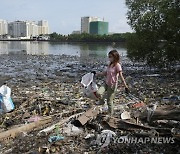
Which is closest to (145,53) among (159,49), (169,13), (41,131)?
(159,49)

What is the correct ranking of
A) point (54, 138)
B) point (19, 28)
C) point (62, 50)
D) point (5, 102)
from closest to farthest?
point (54, 138), point (5, 102), point (62, 50), point (19, 28)

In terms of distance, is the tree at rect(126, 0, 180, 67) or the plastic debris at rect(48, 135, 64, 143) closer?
the plastic debris at rect(48, 135, 64, 143)

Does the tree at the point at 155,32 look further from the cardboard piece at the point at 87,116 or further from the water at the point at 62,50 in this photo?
the water at the point at 62,50

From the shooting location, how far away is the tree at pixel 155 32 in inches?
673

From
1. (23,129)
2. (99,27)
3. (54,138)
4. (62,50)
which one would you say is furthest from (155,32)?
(99,27)

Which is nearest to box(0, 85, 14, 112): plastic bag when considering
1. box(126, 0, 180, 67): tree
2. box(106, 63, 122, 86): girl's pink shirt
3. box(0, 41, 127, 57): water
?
box(106, 63, 122, 86): girl's pink shirt

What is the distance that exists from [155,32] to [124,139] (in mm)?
14699

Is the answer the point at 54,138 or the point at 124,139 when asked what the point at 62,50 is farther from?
the point at 124,139

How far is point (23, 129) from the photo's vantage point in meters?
5.86

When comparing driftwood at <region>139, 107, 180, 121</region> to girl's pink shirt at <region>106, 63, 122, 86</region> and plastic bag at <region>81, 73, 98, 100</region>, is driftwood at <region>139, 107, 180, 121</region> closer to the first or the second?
girl's pink shirt at <region>106, 63, 122, 86</region>

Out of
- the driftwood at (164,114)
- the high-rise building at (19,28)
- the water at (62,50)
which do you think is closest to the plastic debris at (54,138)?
the driftwood at (164,114)

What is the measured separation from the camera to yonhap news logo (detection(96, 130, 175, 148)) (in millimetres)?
4617

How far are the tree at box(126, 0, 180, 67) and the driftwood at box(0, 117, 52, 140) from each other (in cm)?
1239

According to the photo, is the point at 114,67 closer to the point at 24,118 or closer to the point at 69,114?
the point at 69,114
